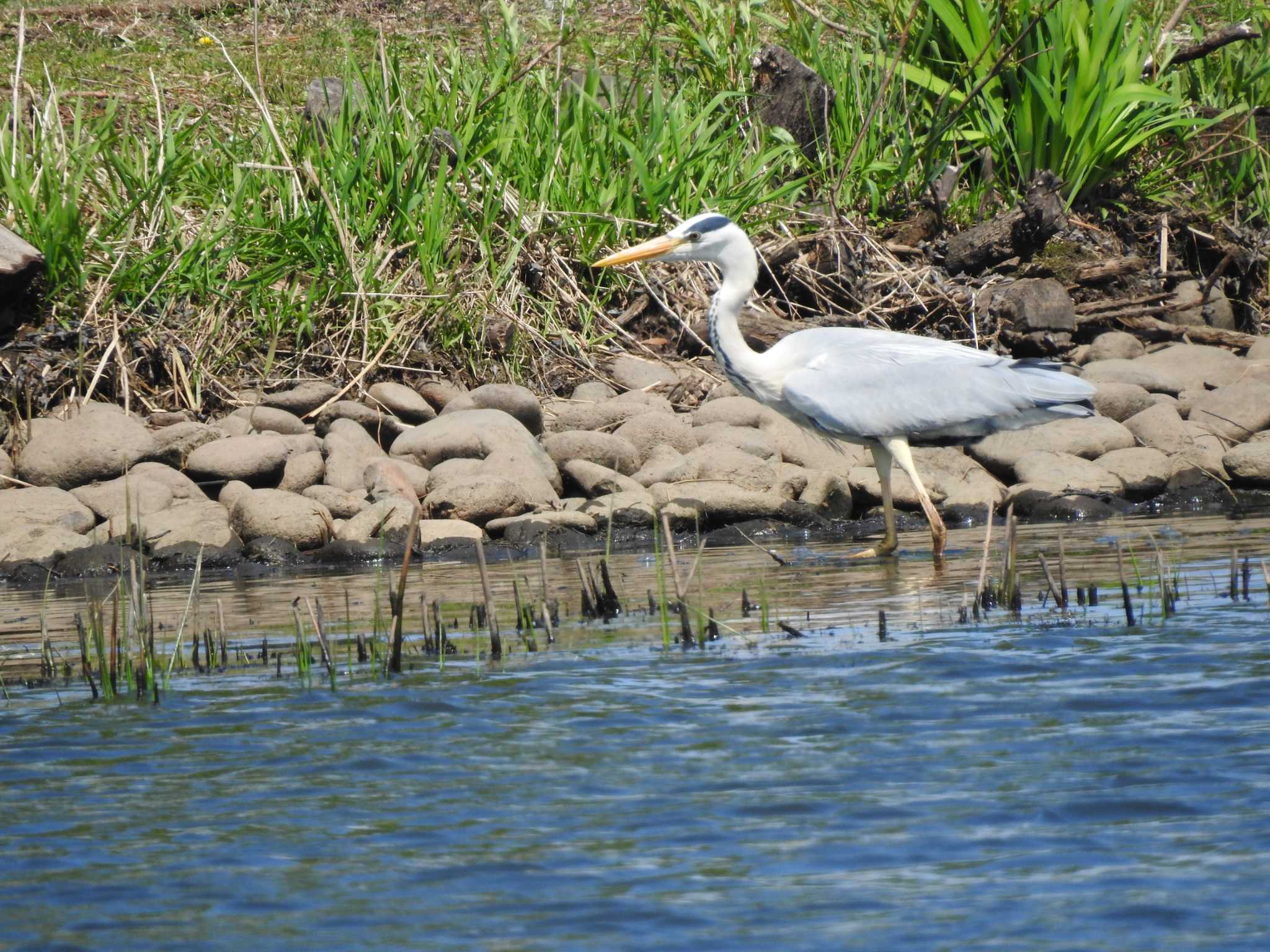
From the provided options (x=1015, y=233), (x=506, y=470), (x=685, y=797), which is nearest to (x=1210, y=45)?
(x=1015, y=233)

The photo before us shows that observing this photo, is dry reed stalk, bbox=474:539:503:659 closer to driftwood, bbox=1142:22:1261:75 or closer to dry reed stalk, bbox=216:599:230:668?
dry reed stalk, bbox=216:599:230:668

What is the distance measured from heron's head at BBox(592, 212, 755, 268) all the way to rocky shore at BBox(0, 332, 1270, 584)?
3.84 feet

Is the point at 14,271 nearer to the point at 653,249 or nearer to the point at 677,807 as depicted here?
the point at 653,249

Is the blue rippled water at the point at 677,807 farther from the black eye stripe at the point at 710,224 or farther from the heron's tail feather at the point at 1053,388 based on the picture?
the black eye stripe at the point at 710,224

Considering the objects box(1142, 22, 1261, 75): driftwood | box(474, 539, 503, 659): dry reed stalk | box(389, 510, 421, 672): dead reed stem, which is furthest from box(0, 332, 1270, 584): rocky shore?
A: box(1142, 22, 1261, 75): driftwood

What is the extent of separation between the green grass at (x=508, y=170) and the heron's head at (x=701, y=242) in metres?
2.05

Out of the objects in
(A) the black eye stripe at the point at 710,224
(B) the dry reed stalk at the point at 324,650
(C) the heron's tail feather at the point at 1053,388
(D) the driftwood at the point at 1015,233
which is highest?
(D) the driftwood at the point at 1015,233

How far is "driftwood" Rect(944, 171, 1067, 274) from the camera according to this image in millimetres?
10867

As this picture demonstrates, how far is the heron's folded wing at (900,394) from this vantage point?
24.3 ft

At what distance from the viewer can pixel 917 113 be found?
11.9 meters

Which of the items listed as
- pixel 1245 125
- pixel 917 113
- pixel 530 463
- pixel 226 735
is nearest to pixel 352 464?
pixel 530 463

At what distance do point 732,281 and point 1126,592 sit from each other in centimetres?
328

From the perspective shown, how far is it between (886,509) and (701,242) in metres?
1.50

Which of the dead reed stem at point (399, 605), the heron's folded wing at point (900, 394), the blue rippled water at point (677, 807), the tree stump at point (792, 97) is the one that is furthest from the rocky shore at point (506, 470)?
the blue rippled water at point (677, 807)
